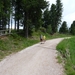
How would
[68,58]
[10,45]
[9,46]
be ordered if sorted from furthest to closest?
[10,45] < [9,46] < [68,58]

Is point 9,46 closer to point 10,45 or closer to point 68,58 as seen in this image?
point 10,45

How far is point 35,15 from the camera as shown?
36.1m

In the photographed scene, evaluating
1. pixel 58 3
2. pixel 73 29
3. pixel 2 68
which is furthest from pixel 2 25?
pixel 73 29

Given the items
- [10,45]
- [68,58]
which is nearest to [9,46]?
[10,45]

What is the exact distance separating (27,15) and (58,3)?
40.7 meters

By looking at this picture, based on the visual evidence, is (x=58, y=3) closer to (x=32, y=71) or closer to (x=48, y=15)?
(x=48, y=15)

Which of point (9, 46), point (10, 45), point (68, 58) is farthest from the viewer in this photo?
→ point (10, 45)

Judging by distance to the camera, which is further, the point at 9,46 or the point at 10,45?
the point at 10,45

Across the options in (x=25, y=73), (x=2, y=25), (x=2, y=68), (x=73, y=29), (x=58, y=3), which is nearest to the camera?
(x=25, y=73)

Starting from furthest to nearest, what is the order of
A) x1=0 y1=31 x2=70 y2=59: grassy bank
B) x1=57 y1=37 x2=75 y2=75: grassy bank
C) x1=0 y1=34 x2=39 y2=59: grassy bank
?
x1=0 y1=31 x2=70 y2=59: grassy bank → x1=0 y1=34 x2=39 y2=59: grassy bank → x1=57 y1=37 x2=75 y2=75: grassy bank

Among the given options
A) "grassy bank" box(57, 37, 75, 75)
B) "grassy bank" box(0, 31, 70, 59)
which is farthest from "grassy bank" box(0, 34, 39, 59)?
"grassy bank" box(57, 37, 75, 75)

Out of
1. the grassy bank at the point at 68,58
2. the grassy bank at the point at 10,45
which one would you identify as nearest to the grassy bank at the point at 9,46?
the grassy bank at the point at 10,45

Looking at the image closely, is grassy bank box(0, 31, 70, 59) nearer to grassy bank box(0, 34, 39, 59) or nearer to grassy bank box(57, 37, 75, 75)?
grassy bank box(0, 34, 39, 59)

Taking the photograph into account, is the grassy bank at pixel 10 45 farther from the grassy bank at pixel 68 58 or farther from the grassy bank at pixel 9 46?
the grassy bank at pixel 68 58
